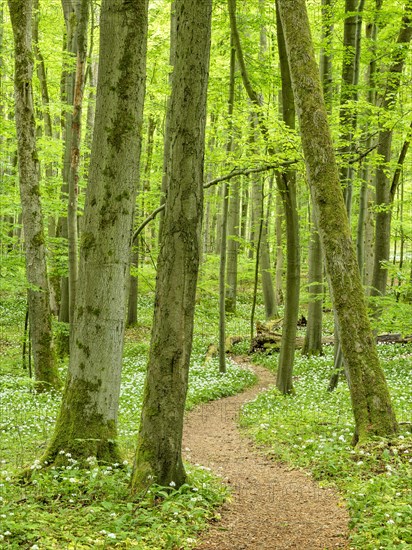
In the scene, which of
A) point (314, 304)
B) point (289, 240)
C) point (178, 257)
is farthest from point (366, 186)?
point (178, 257)

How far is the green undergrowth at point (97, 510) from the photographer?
13.2ft

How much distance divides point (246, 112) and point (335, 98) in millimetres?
2343

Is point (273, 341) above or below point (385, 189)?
below

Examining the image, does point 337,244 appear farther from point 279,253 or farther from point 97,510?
point 279,253

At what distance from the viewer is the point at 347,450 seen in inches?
273

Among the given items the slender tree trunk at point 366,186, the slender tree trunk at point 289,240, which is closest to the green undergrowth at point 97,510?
the slender tree trunk at point 289,240

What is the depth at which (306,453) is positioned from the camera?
7492 mm

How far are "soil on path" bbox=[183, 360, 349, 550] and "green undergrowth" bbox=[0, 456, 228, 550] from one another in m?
0.23

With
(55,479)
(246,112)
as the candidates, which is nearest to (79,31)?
(246,112)

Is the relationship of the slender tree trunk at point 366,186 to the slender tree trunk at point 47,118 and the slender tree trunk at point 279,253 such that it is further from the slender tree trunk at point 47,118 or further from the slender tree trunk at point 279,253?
the slender tree trunk at point 47,118

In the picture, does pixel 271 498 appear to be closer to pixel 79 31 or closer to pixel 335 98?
pixel 79 31

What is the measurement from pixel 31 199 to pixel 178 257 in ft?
22.3

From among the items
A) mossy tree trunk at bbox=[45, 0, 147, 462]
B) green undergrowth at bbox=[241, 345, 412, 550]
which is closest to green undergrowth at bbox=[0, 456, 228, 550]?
mossy tree trunk at bbox=[45, 0, 147, 462]

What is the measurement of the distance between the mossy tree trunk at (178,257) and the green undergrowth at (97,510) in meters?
0.29
